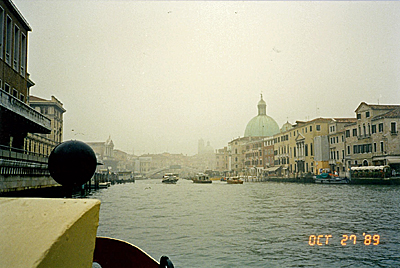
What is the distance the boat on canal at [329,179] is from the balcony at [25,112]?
24.0 meters

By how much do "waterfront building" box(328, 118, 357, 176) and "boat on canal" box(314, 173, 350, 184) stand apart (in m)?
1.76

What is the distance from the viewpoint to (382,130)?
27.0 m

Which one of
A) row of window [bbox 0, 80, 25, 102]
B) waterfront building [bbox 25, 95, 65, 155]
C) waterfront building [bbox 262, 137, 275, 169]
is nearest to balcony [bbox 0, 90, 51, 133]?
row of window [bbox 0, 80, 25, 102]

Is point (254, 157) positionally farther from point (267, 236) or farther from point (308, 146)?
point (267, 236)

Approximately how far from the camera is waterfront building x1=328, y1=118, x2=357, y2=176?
33.2 metres

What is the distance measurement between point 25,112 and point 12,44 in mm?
2555

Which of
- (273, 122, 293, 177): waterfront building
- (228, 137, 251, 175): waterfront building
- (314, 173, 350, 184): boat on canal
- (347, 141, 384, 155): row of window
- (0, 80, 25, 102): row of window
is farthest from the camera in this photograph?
(228, 137, 251, 175): waterfront building

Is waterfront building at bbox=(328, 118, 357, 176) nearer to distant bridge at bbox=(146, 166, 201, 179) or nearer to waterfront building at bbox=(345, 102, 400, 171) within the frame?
waterfront building at bbox=(345, 102, 400, 171)

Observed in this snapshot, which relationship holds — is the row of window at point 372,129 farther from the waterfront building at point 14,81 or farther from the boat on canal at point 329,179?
the waterfront building at point 14,81

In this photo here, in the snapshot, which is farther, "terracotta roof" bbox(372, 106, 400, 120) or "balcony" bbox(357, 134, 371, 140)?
"balcony" bbox(357, 134, 371, 140)

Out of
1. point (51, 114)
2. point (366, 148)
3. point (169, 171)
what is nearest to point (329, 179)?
point (366, 148)

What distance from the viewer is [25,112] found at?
11734 millimetres

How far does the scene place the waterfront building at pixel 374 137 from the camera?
2636 centimetres
